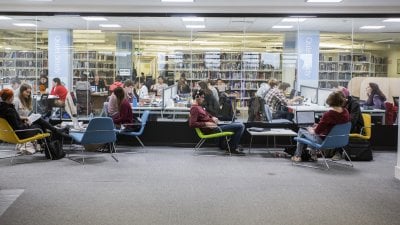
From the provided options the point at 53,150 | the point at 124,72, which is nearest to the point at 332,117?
the point at 53,150

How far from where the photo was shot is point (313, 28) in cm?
1258

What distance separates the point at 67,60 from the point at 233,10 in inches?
249

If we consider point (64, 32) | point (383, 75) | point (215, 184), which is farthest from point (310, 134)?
point (64, 32)

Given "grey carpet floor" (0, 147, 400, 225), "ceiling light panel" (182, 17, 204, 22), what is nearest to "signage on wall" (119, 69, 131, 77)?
"ceiling light panel" (182, 17, 204, 22)

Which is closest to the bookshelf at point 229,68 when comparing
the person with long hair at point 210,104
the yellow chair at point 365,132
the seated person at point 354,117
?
the person with long hair at point 210,104

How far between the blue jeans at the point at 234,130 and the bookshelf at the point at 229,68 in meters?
3.77

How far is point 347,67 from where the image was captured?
450 inches

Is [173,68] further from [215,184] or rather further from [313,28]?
[215,184]

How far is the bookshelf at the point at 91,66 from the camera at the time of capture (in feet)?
40.3

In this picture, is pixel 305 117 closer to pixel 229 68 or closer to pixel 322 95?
pixel 322 95

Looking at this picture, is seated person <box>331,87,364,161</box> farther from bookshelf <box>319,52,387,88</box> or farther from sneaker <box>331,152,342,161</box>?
bookshelf <box>319,52,387,88</box>

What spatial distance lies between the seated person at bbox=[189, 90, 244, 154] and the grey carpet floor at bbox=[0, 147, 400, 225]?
0.58 m

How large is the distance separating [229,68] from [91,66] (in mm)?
3745

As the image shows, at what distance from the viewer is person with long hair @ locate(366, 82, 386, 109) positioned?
34.2 feet
